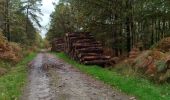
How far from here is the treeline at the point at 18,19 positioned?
4606 centimetres

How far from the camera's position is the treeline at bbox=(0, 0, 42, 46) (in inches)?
1813

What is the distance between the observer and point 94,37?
3170cm

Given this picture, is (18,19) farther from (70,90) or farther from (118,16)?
(70,90)

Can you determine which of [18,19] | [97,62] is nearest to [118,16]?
[97,62]

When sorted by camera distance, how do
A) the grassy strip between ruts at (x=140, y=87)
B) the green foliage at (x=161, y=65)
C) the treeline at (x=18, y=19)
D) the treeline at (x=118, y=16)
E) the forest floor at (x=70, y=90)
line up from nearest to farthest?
the grassy strip between ruts at (x=140, y=87), the forest floor at (x=70, y=90), the green foliage at (x=161, y=65), the treeline at (x=118, y=16), the treeline at (x=18, y=19)

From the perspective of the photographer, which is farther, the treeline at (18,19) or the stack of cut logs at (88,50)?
the treeline at (18,19)

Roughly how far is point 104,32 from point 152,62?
35.9ft

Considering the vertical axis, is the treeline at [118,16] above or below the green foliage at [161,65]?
above

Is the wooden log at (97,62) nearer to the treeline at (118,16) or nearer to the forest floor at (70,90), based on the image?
the treeline at (118,16)

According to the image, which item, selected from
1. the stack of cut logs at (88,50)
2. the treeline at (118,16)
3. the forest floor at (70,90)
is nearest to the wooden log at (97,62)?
the stack of cut logs at (88,50)

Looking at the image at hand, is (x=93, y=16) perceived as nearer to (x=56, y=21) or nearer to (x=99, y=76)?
(x=99, y=76)

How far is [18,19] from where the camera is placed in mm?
52094

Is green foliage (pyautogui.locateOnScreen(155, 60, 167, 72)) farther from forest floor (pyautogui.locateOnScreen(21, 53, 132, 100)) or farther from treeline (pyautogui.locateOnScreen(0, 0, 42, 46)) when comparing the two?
treeline (pyautogui.locateOnScreen(0, 0, 42, 46))

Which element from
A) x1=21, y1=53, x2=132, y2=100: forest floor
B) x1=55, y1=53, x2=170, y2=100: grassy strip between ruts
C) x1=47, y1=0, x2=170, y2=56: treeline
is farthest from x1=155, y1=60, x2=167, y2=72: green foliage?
x1=47, y1=0, x2=170, y2=56: treeline
